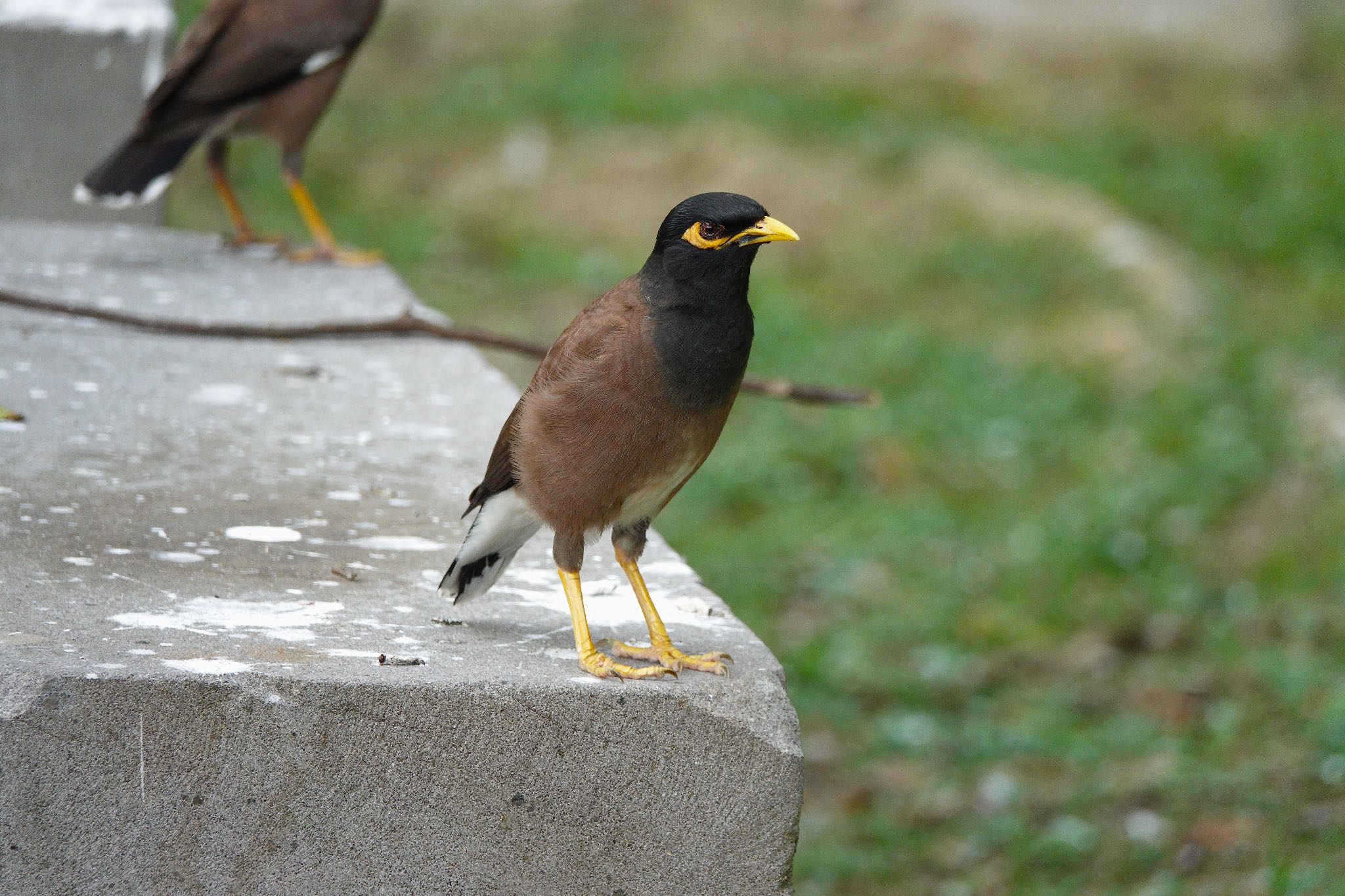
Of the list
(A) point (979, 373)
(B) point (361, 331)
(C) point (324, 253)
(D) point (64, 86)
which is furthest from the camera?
(A) point (979, 373)

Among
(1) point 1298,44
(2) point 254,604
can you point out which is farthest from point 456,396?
(1) point 1298,44

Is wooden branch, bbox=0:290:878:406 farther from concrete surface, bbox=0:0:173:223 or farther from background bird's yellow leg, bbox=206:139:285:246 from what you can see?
concrete surface, bbox=0:0:173:223

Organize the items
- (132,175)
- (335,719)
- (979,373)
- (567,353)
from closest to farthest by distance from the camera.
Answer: (335,719)
(567,353)
(132,175)
(979,373)

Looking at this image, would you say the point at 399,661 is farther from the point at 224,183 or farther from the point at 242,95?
A: the point at 224,183

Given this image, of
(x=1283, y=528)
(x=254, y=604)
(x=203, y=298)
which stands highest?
(x=254, y=604)

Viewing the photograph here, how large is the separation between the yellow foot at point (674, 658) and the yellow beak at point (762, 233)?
0.62 m

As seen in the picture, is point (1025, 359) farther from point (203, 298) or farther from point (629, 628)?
point (629, 628)

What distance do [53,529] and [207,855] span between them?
0.84 meters

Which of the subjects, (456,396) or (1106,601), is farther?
(1106,601)

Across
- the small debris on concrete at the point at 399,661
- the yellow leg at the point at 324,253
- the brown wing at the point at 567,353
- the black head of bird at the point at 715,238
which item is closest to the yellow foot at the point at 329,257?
the yellow leg at the point at 324,253

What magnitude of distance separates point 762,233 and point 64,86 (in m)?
4.22

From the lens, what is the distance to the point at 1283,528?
5.52 metres

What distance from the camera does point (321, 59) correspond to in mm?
5051

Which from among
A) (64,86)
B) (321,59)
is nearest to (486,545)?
(321,59)
